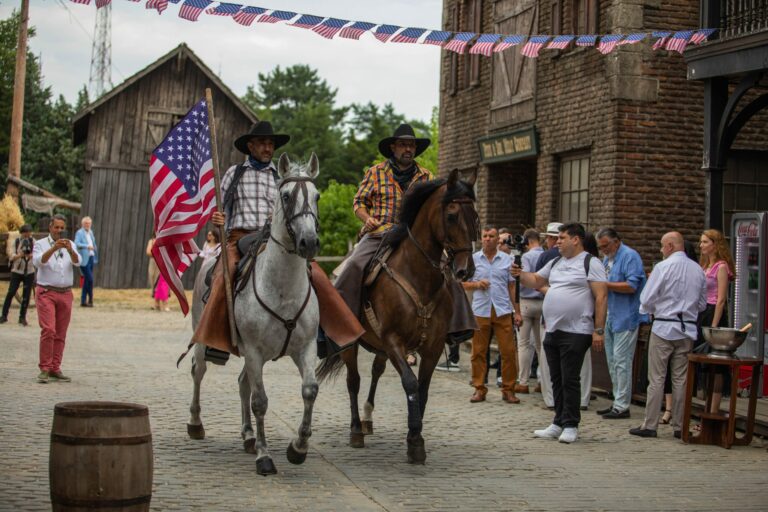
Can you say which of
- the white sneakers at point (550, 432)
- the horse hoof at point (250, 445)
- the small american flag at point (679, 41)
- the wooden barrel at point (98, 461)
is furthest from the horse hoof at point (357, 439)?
the small american flag at point (679, 41)

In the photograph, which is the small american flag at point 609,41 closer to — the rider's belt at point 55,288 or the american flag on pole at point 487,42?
the american flag on pole at point 487,42

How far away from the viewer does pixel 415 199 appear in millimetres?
9977

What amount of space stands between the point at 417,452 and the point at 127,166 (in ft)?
102

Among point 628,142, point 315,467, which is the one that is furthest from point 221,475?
point 628,142

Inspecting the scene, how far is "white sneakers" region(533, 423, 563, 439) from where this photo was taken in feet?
36.7

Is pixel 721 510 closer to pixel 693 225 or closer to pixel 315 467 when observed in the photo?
pixel 315 467

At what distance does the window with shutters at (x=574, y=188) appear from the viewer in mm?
20016

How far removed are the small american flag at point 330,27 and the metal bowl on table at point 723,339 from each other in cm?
568

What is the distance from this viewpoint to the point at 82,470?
6258 mm

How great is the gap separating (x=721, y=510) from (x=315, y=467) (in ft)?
10.4

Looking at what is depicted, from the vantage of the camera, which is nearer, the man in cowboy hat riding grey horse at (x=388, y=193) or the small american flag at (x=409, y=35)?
the man in cowboy hat riding grey horse at (x=388, y=193)

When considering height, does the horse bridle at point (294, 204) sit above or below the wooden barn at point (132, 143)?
below

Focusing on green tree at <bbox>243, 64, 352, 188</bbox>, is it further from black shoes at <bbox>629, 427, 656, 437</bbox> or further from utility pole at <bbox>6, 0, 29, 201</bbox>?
black shoes at <bbox>629, 427, 656, 437</bbox>

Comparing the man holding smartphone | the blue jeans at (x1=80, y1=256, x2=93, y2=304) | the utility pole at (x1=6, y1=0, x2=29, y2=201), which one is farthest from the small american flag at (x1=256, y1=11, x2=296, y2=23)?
the utility pole at (x1=6, y1=0, x2=29, y2=201)
